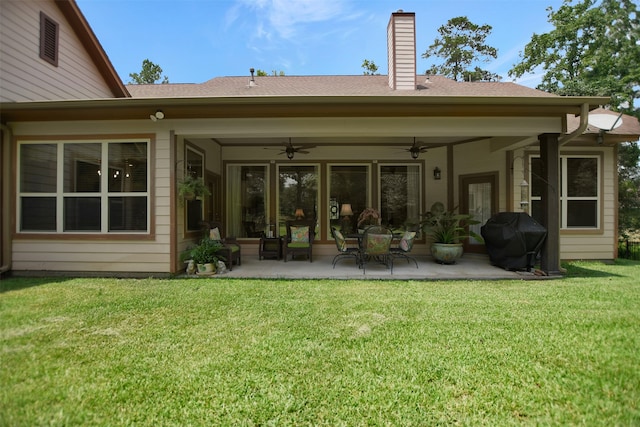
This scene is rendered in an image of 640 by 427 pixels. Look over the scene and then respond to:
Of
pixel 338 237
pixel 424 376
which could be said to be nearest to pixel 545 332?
pixel 424 376

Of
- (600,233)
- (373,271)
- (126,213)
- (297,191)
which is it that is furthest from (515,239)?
(126,213)

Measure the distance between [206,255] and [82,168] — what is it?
2.61 m

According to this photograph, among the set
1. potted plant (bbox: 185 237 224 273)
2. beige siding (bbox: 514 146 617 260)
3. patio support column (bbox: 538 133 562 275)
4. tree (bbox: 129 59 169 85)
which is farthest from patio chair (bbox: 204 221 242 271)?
tree (bbox: 129 59 169 85)

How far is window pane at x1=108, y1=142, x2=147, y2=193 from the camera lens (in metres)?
5.22

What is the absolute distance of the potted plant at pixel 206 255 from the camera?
5297 millimetres

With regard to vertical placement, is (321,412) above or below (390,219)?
below

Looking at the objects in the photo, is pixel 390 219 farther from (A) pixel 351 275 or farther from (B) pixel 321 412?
(B) pixel 321 412

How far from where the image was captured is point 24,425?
1.67 meters

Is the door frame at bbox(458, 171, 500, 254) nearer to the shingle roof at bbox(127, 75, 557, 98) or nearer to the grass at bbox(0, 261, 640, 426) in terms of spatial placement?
the shingle roof at bbox(127, 75, 557, 98)

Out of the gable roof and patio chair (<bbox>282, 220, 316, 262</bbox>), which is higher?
the gable roof

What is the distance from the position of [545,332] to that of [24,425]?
3914 mm

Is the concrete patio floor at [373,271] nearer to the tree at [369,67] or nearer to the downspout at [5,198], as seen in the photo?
the downspout at [5,198]

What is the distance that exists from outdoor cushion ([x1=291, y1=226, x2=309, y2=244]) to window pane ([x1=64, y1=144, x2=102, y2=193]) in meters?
3.74

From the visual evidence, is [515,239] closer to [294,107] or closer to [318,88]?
[294,107]
